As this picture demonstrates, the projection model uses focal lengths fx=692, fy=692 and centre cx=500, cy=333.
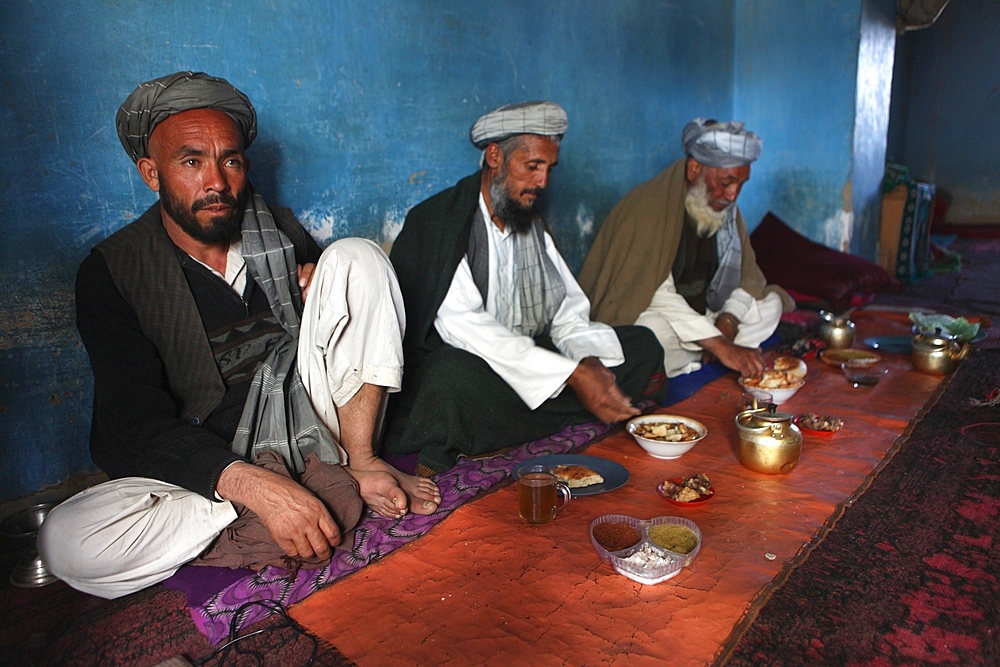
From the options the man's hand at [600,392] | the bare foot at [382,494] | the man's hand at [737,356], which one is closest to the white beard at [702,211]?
the man's hand at [737,356]

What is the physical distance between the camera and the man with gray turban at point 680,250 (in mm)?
3758

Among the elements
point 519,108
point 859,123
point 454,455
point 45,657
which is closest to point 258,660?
point 45,657

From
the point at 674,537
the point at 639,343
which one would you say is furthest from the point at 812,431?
the point at 674,537

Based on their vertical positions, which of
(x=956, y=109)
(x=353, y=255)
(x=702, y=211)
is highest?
(x=956, y=109)

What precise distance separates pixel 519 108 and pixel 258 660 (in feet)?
7.66

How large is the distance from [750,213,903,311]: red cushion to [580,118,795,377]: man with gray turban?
132 cm

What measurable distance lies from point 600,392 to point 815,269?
10.8 ft

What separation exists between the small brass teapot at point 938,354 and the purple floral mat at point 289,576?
242 cm

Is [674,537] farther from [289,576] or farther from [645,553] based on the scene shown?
[289,576]

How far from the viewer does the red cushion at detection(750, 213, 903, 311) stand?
16.6 feet

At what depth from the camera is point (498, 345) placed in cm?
282

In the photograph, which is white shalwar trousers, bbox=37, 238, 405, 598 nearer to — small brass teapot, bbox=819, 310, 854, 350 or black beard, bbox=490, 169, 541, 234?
black beard, bbox=490, 169, 541, 234

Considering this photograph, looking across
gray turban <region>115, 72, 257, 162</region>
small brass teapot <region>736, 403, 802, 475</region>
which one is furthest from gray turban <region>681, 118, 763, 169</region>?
gray turban <region>115, 72, 257, 162</region>

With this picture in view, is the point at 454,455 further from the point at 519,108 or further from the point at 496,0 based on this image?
the point at 496,0
